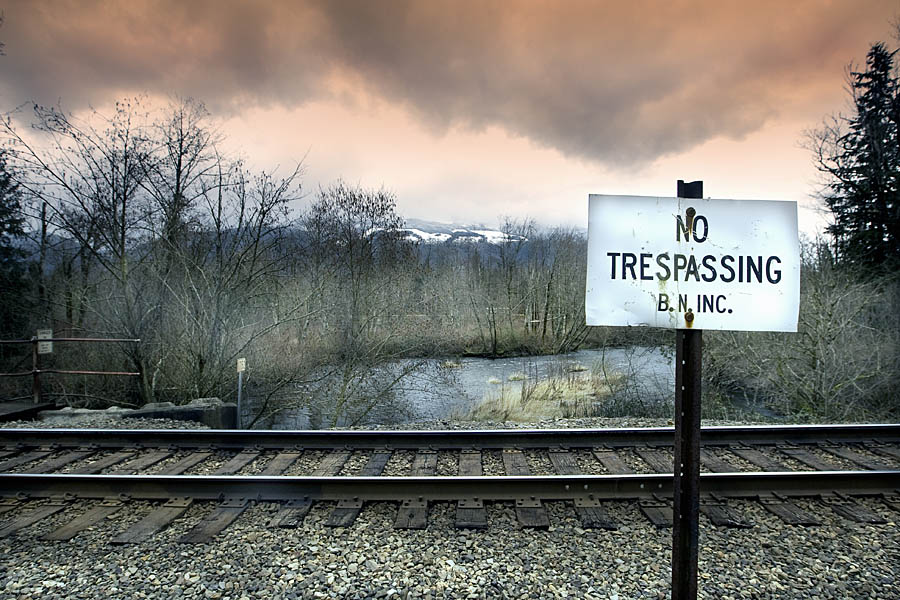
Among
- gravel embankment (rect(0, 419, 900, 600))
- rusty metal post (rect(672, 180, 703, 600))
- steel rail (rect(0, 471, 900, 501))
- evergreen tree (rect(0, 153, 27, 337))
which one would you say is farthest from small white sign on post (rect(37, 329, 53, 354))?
rusty metal post (rect(672, 180, 703, 600))

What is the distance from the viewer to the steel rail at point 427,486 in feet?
12.7

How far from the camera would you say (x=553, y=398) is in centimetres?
1197

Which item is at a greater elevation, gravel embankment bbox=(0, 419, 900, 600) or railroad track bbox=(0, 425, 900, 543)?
railroad track bbox=(0, 425, 900, 543)

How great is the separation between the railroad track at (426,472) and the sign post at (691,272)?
188cm

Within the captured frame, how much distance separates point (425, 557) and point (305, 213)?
9.35 metres

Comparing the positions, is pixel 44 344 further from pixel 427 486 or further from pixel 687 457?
pixel 687 457

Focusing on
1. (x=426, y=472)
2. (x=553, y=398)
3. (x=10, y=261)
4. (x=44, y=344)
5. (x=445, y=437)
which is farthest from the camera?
(x=553, y=398)

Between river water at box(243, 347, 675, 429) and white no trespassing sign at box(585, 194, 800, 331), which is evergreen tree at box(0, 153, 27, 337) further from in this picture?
white no trespassing sign at box(585, 194, 800, 331)

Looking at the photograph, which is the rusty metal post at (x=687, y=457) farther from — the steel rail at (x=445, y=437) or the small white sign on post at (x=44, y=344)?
the small white sign on post at (x=44, y=344)

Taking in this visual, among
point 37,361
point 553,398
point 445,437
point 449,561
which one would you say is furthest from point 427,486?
point 553,398

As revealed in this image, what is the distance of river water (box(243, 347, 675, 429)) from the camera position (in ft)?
34.5

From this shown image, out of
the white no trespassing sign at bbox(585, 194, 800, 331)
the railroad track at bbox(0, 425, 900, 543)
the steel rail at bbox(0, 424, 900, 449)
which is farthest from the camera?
the steel rail at bbox(0, 424, 900, 449)

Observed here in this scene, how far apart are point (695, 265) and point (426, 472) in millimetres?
3267

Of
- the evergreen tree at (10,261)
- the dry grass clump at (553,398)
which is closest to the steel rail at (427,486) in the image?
the dry grass clump at (553,398)
